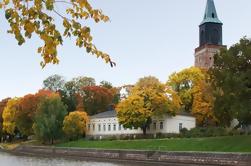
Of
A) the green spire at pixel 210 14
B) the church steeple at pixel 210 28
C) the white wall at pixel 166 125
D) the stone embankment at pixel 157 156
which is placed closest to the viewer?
the stone embankment at pixel 157 156

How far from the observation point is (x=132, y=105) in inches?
2955

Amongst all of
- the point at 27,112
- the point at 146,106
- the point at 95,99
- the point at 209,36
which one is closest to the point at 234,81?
the point at 146,106

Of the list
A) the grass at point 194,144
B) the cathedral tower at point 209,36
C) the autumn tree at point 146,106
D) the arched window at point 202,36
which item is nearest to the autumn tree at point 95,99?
the cathedral tower at point 209,36

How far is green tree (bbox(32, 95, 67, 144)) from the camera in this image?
84.4 meters

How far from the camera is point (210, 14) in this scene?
119 m

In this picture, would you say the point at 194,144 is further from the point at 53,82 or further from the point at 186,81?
the point at 53,82

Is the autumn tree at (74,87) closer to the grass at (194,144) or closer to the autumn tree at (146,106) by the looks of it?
the autumn tree at (146,106)

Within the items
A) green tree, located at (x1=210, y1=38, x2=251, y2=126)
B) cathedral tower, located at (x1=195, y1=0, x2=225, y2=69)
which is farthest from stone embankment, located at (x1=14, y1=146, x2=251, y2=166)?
cathedral tower, located at (x1=195, y1=0, x2=225, y2=69)

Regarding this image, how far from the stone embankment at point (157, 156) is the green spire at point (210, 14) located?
54155 mm

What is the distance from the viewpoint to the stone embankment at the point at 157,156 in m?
43.3

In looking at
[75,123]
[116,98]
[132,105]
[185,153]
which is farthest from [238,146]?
[116,98]

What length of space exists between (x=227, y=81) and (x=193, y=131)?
19366 millimetres

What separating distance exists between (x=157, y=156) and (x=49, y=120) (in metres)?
34.6

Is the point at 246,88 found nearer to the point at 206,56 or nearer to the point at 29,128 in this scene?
the point at 29,128
